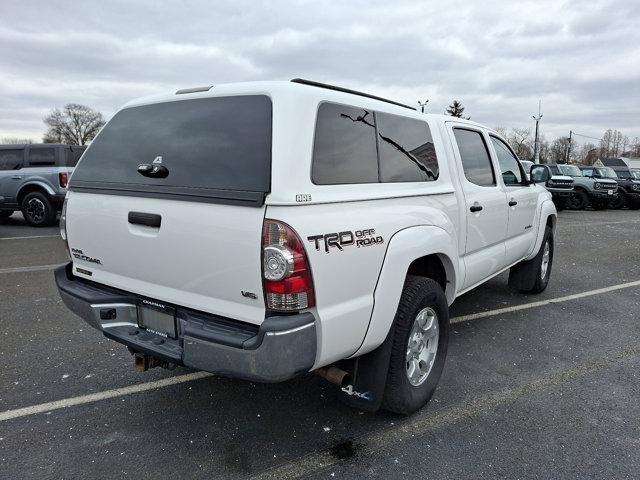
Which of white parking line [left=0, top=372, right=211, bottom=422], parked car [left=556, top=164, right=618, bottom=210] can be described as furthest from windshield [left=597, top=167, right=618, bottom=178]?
white parking line [left=0, top=372, right=211, bottom=422]

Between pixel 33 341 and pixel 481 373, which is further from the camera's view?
pixel 33 341

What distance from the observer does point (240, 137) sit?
2432mm

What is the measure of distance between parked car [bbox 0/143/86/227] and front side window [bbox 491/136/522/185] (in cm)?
1047

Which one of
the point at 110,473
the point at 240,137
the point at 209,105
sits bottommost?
the point at 110,473

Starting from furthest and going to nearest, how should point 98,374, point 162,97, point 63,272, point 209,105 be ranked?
point 98,374
point 63,272
point 162,97
point 209,105

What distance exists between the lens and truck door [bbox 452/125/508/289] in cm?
383

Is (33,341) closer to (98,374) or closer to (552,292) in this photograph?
(98,374)

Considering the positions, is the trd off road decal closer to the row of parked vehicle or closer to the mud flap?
the mud flap

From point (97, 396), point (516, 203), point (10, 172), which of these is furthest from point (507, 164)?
point (10, 172)

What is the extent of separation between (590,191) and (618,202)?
2741 millimetres

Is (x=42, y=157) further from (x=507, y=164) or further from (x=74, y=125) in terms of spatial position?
(x=74, y=125)

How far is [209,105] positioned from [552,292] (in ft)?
16.9

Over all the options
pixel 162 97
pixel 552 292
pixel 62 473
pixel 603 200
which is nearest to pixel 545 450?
pixel 62 473

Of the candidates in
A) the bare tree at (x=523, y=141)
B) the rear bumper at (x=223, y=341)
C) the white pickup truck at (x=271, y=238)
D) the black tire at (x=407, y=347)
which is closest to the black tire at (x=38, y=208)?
the white pickup truck at (x=271, y=238)
